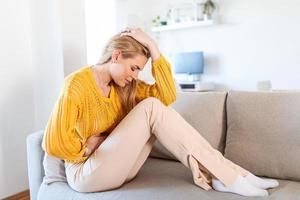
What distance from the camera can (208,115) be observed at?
1.70 meters

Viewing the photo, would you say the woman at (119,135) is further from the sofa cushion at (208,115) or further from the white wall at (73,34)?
the white wall at (73,34)

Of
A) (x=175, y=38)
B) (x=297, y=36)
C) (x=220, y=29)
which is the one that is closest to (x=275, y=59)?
(x=297, y=36)

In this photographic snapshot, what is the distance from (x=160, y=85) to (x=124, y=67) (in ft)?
0.84

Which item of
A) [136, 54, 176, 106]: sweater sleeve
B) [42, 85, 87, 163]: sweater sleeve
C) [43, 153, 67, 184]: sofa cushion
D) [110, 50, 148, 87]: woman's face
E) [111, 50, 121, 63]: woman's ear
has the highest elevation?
[111, 50, 121, 63]: woman's ear

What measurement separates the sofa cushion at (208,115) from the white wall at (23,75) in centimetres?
102

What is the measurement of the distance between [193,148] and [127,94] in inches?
16.6

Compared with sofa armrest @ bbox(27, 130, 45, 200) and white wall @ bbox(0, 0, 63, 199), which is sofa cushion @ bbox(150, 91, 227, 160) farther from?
white wall @ bbox(0, 0, 63, 199)

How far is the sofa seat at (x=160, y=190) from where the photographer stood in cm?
127

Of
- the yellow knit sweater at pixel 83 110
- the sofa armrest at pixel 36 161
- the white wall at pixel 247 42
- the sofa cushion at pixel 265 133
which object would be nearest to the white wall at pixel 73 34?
the sofa armrest at pixel 36 161

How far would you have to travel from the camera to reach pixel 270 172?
148cm

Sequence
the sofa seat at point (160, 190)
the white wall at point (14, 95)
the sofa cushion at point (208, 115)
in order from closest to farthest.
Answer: the sofa seat at point (160, 190)
the sofa cushion at point (208, 115)
the white wall at point (14, 95)

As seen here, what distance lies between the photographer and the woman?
1.30 meters

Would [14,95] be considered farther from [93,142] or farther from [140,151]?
[140,151]

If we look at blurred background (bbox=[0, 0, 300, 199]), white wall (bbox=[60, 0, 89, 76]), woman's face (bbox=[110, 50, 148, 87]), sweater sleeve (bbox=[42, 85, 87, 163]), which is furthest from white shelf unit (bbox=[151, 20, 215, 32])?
sweater sleeve (bbox=[42, 85, 87, 163])
